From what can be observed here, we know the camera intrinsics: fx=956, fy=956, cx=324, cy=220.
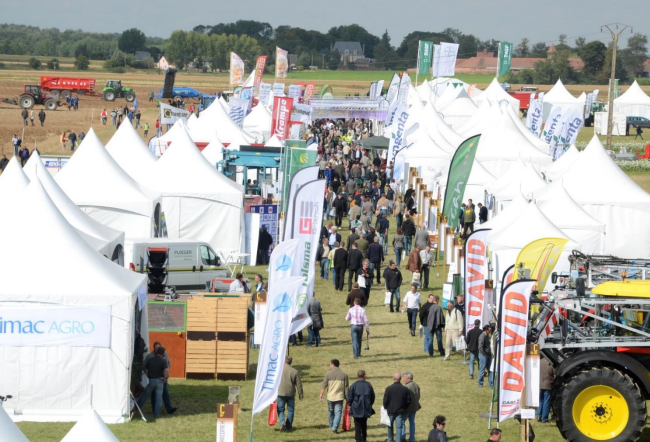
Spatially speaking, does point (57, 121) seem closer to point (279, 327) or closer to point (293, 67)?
point (279, 327)

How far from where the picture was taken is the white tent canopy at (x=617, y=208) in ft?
79.5

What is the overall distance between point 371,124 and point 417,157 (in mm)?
30793

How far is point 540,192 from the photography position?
77.7 ft

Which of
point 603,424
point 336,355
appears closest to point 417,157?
point 336,355

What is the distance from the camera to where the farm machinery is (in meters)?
64.8

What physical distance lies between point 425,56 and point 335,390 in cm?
4647

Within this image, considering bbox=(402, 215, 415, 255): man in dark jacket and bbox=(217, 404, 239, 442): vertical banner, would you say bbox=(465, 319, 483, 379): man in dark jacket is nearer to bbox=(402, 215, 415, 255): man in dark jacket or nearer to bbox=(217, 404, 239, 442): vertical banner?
bbox=(217, 404, 239, 442): vertical banner

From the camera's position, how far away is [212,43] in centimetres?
16788

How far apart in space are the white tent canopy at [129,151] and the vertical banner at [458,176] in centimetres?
898

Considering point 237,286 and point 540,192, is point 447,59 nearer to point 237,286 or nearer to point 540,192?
point 540,192

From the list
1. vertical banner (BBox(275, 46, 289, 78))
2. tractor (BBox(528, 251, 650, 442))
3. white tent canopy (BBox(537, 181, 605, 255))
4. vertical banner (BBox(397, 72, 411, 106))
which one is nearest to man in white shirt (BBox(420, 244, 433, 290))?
white tent canopy (BBox(537, 181, 605, 255))


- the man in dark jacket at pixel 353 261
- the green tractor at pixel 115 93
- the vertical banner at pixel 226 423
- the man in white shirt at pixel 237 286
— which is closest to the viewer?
the vertical banner at pixel 226 423

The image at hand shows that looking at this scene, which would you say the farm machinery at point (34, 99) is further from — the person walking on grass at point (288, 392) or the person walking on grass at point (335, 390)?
the person walking on grass at point (335, 390)

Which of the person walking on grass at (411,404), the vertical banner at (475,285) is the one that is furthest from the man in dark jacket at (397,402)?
the vertical banner at (475,285)
